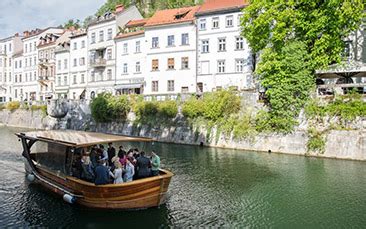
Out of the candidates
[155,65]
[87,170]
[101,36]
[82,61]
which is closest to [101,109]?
[155,65]

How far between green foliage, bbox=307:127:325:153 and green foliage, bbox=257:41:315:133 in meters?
1.79

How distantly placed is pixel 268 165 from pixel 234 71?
21.7 meters

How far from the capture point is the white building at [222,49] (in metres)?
44.9

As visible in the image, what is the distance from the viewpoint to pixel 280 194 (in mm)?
18391

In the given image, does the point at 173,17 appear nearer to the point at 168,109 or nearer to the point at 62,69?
the point at 168,109

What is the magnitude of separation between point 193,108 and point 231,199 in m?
20.1

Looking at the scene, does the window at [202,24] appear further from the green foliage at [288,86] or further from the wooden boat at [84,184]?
the wooden boat at [84,184]

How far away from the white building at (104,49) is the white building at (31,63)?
1959cm

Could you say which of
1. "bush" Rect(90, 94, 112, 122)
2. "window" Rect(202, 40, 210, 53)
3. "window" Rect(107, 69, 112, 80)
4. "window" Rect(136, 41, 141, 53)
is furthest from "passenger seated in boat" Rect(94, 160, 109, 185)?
"window" Rect(107, 69, 112, 80)

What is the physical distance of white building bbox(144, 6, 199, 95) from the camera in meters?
48.2

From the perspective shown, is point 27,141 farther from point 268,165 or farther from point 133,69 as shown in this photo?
point 133,69

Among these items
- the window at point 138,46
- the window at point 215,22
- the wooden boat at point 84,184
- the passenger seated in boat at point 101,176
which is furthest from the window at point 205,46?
the passenger seated in boat at point 101,176

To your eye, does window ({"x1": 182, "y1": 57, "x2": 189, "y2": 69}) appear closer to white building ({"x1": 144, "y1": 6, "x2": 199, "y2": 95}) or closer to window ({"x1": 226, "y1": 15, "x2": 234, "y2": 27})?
white building ({"x1": 144, "y1": 6, "x2": 199, "y2": 95})

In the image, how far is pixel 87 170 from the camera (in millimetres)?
15844
